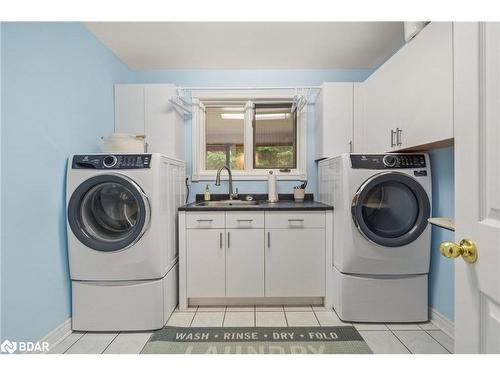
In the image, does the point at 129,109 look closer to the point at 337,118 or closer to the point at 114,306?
the point at 114,306

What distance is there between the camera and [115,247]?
182cm

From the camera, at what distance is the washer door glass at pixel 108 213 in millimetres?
1811

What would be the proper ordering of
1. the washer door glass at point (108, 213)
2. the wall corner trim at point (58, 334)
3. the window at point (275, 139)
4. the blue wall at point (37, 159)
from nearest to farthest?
the blue wall at point (37, 159) → the wall corner trim at point (58, 334) → the washer door glass at point (108, 213) → the window at point (275, 139)

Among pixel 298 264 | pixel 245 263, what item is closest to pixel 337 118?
pixel 298 264

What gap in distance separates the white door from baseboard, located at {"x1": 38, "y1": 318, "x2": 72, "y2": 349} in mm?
2223

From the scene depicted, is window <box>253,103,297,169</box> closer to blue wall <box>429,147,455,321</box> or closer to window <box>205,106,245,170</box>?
window <box>205,106,245,170</box>

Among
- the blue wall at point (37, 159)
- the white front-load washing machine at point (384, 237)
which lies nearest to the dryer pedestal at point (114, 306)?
the blue wall at point (37, 159)

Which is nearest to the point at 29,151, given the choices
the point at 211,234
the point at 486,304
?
the point at 211,234

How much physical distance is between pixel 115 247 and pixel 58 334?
27.1 inches

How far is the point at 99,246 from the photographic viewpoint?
1.82m

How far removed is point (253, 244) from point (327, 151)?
117 cm

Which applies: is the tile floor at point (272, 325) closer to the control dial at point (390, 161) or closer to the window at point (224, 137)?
the control dial at point (390, 161)

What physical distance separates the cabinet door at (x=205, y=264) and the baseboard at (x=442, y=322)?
5.48 feet

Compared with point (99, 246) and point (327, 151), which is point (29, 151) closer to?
point (99, 246)
